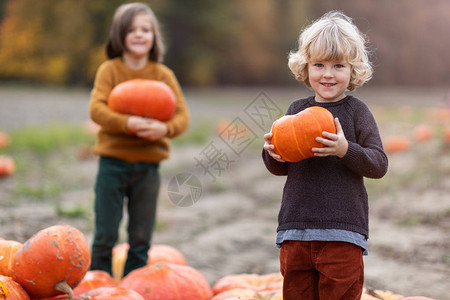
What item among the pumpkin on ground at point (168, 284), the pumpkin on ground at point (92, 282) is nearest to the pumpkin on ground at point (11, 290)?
the pumpkin on ground at point (92, 282)

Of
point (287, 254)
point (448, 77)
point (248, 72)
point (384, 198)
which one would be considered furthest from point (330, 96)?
point (448, 77)

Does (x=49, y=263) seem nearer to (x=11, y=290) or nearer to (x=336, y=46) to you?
(x=11, y=290)

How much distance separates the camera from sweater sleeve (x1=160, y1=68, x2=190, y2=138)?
343 cm

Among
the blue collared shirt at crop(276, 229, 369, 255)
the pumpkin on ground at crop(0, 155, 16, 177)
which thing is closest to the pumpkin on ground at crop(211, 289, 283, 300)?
the blue collared shirt at crop(276, 229, 369, 255)

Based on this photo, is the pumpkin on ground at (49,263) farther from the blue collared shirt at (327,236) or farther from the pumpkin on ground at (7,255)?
the blue collared shirt at (327,236)

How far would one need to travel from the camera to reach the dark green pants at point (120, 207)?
3.35m

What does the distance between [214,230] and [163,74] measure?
1899 millimetres

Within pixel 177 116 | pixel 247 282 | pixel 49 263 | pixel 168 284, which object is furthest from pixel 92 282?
pixel 177 116

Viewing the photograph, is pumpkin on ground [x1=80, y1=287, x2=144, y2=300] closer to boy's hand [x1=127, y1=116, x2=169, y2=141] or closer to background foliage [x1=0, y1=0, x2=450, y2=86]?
boy's hand [x1=127, y1=116, x2=169, y2=141]

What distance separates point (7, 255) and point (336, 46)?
1.84m

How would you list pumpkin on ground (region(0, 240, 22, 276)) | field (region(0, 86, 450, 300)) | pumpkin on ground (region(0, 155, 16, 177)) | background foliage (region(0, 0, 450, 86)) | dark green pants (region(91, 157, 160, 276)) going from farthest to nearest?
background foliage (region(0, 0, 450, 86))
pumpkin on ground (region(0, 155, 16, 177))
field (region(0, 86, 450, 300))
dark green pants (region(91, 157, 160, 276))
pumpkin on ground (region(0, 240, 22, 276))

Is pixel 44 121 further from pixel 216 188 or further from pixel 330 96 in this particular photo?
pixel 330 96

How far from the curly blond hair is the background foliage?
15.1 metres

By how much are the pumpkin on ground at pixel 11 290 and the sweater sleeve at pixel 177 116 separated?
143 cm
